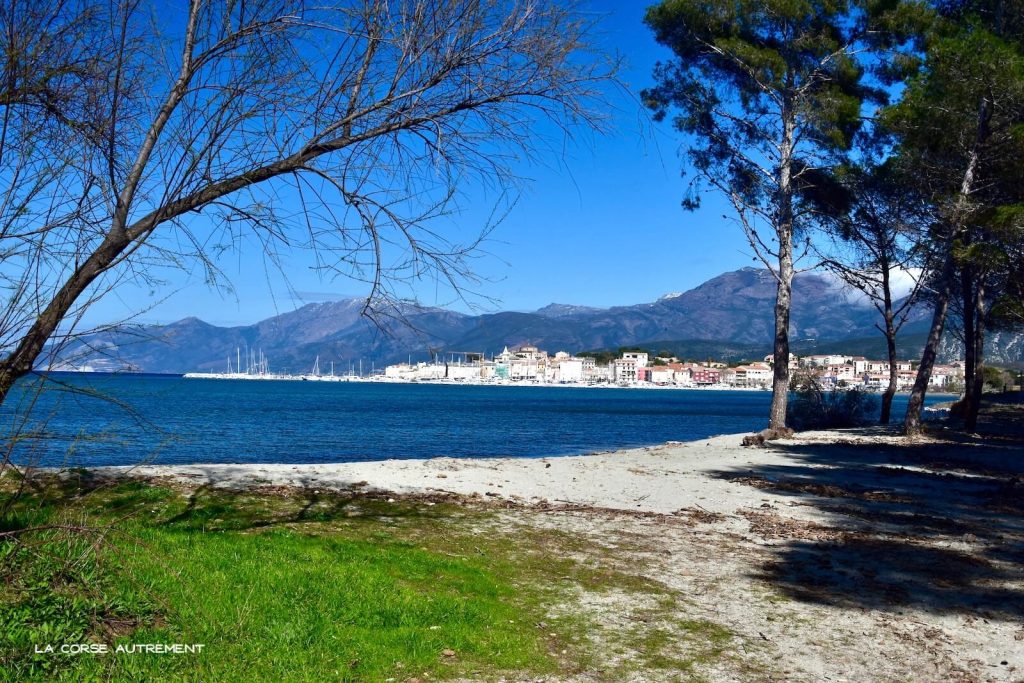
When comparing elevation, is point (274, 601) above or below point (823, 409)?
below

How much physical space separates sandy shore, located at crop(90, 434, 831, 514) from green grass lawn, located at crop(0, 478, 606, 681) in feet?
10.6

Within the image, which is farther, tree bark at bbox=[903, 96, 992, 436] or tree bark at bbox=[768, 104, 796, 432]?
tree bark at bbox=[768, 104, 796, 432]

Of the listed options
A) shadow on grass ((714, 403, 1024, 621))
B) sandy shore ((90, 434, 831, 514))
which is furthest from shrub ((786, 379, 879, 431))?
sandy shore ((90, 434, 831, 514))

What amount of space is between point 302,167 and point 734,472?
1141cm

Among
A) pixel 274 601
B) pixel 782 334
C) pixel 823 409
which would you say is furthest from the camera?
pixel 823 409

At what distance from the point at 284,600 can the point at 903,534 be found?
7.28 m

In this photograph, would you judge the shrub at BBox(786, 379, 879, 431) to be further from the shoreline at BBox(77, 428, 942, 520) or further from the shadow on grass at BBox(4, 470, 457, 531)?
the shadow on grass at BBox(4, 470, 457, 531)

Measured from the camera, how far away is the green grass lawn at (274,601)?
4043 mm

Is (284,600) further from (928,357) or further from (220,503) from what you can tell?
(928,357)

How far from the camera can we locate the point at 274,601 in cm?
491

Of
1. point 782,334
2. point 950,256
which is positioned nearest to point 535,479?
point 782,334

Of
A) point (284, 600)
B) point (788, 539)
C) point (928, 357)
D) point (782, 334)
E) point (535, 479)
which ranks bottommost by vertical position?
point (535, 479)

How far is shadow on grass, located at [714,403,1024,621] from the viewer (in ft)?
22.1

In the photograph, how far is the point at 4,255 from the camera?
407 centimetres
